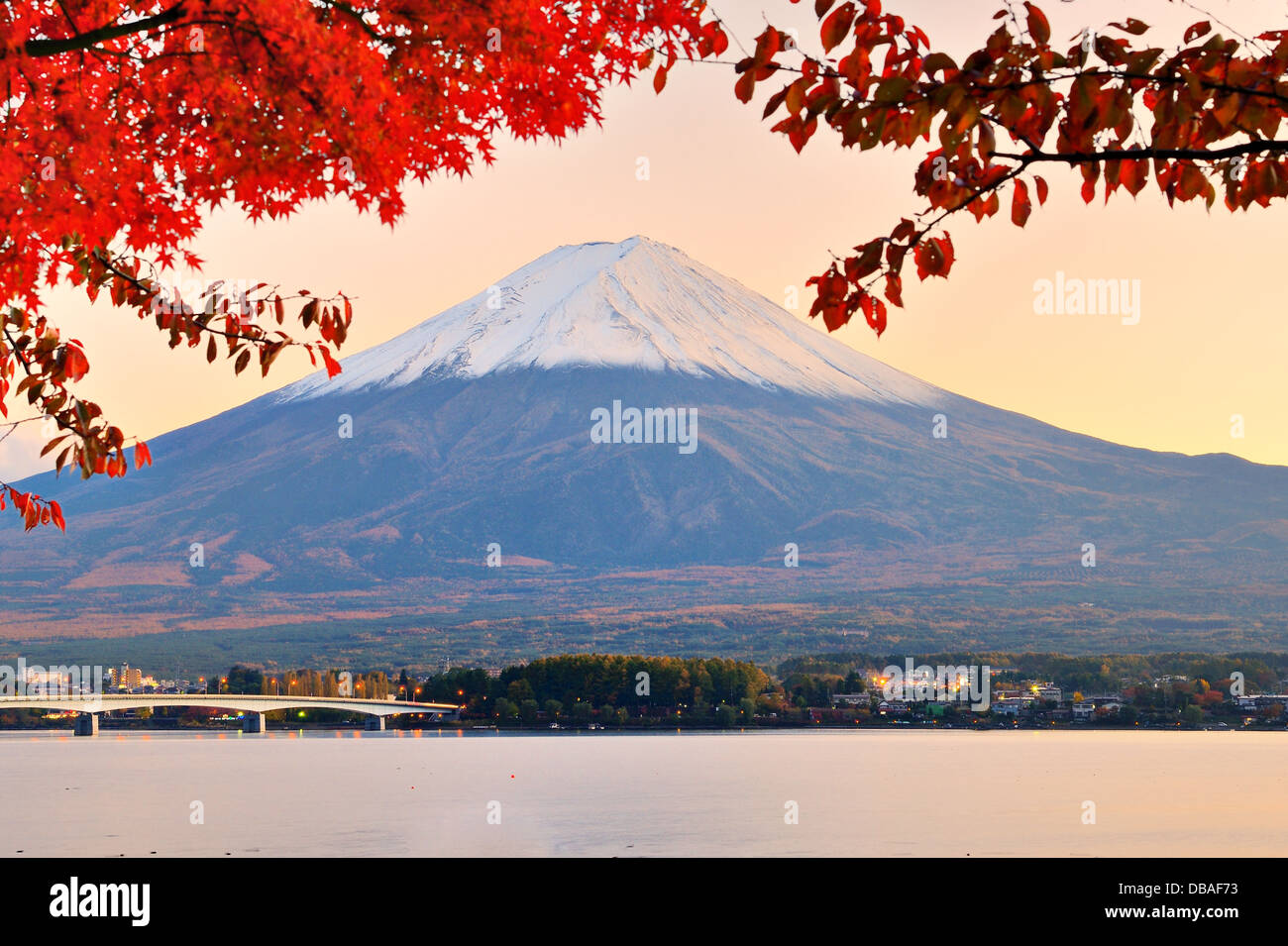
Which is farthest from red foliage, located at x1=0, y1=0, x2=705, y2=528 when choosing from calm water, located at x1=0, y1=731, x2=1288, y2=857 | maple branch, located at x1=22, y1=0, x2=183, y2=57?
calm water, located at x1=0, y1=731, x2=1288, y2=857

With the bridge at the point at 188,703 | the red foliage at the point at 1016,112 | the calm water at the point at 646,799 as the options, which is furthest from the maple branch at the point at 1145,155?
the bridge at the point at 188,703

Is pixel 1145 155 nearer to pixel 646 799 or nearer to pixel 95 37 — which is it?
pixel 95 37

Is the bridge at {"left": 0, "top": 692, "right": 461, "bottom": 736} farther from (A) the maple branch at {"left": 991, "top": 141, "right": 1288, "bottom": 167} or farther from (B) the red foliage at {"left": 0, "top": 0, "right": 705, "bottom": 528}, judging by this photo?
(A) the maple branch at {"left": 991, "top": 141, "right": 1288, "bottom": 167}

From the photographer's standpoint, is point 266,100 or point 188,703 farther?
point 188,703

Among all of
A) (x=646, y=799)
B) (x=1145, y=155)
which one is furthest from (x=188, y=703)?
(x=1145, y=155)

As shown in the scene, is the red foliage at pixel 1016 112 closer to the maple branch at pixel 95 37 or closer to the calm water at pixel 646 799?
the maple branch at pixel 95 37
